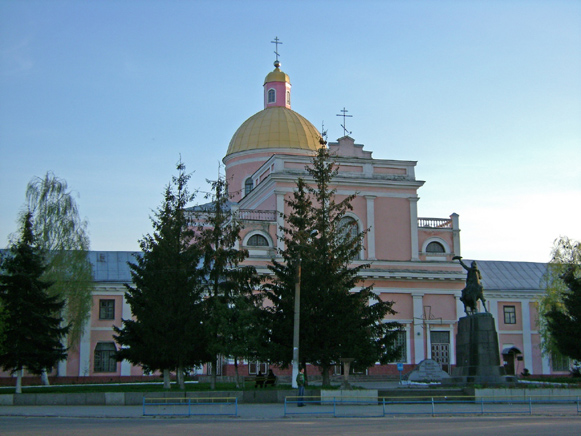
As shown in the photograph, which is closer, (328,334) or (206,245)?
(328,334)

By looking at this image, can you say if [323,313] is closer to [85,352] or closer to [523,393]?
[523,393]

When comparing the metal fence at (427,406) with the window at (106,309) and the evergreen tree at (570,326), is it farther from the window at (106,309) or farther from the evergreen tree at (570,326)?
the window at (106,309)

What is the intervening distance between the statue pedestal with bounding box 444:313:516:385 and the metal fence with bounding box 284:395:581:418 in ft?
6.77

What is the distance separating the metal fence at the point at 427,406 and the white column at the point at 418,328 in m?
17.9

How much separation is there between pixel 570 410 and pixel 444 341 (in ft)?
71.2

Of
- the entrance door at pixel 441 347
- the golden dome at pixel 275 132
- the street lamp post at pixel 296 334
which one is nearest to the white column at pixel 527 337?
the entrance door at pixel 441 347

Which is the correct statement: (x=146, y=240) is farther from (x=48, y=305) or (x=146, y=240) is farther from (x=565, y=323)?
(x=565, y=323)

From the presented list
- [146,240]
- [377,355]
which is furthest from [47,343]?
[377,355]

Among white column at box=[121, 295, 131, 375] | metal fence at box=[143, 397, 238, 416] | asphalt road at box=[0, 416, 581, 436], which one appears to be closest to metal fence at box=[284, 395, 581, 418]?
asphalt road at box=[0, 416, 581, 436]

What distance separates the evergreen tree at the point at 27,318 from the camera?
28234 mm

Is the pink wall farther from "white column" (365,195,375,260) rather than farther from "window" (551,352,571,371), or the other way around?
"window" (551,352,571,371)

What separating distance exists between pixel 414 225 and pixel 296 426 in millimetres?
28762

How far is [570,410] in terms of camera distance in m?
21.6

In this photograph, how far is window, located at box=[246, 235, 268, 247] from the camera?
42.0 m
